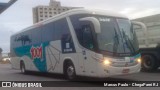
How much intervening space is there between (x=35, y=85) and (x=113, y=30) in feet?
12.0

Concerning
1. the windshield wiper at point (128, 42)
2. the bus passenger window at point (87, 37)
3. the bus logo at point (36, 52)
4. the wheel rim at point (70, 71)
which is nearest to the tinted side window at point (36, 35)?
the bus logo at point (36, 52)

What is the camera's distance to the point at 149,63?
17297 mm

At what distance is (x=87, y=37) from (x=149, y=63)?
593cm

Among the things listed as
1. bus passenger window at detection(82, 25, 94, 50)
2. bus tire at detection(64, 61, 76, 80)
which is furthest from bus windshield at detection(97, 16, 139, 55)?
Answer: bus tire at detection(64, 61, 76, 80)

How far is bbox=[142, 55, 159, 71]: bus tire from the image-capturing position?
668 inches

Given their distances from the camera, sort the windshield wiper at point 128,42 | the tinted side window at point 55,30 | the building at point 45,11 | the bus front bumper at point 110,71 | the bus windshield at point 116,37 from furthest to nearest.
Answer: the building at point 45,11 → the tinted side window at point 55,30 → the windshield wiper at point 128,42 → the bus windshield at point 116,37 → the bus front bumper at point 110,71

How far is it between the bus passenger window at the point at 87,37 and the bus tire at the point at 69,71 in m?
1.56

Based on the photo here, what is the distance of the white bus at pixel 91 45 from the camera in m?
12.1

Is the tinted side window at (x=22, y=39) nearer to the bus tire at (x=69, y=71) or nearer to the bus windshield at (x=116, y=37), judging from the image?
the bus tire at (x=69, y=71)

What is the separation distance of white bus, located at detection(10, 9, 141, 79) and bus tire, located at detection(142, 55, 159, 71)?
13.6ft

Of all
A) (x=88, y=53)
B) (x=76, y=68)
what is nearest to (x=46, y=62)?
(x=76, y=68)

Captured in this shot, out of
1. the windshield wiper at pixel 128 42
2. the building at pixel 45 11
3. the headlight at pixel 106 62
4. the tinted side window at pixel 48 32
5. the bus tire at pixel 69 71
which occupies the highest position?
the building at pixel 45 11

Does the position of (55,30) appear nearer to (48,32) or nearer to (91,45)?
(48,32)

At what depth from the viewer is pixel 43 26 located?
1731 centimetres
